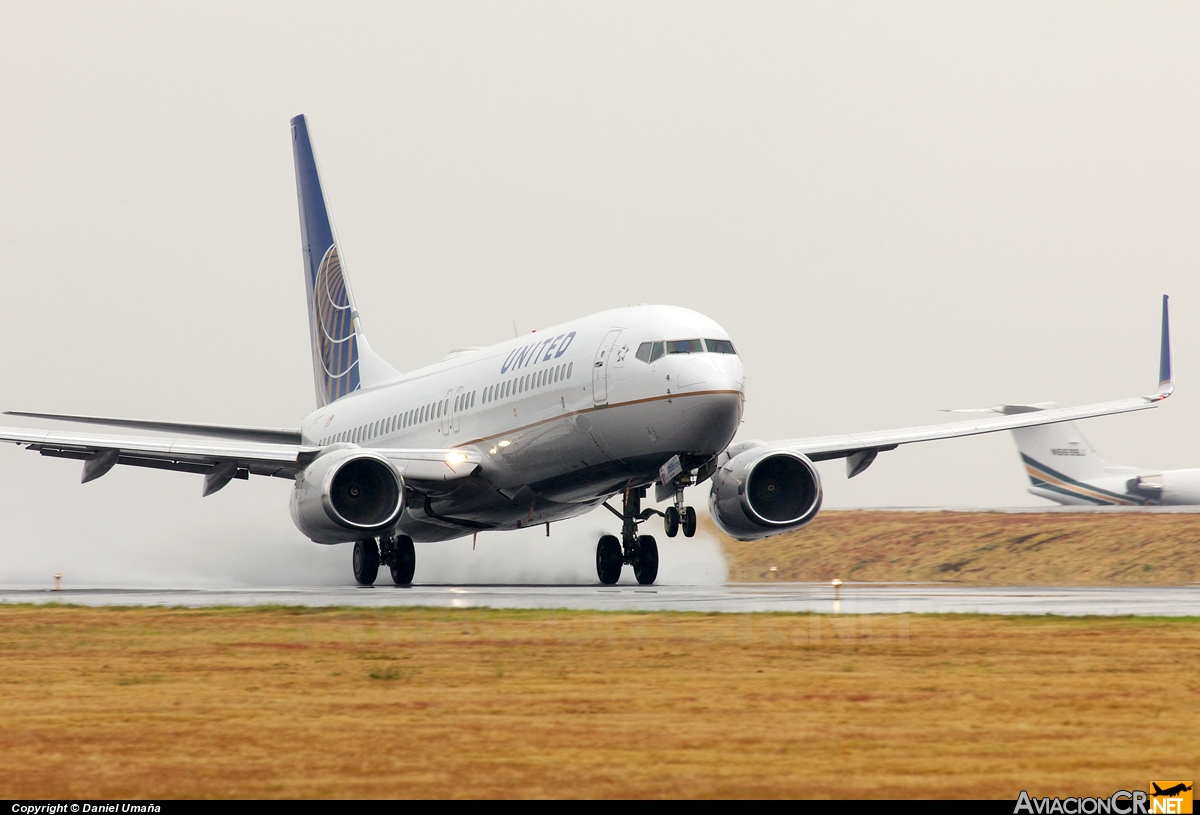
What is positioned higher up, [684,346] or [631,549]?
[684,346]

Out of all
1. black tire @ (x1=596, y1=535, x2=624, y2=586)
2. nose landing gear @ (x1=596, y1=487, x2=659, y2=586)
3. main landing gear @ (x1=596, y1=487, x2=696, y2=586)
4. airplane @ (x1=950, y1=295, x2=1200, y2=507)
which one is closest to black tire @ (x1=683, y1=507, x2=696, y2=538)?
main landing gear @ (x1=596, y1=487, x2=696, y2=586)

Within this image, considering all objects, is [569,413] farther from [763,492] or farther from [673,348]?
[763,492]

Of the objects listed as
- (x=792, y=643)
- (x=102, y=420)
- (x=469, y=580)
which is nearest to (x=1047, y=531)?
(x=469, y=580)

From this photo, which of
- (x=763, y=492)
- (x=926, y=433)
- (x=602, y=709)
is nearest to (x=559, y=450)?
(x=763, y=492)

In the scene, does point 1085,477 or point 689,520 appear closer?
point 689,520

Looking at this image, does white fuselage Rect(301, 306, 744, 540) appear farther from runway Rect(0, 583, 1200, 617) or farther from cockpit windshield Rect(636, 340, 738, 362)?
runway Rect(0, 583, 1200, 617)

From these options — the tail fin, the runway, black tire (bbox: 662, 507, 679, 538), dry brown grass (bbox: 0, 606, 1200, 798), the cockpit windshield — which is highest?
the tail fin

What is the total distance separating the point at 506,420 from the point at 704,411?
629 cm

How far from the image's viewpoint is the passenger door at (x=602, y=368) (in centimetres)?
2911

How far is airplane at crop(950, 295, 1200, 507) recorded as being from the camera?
7194 centimetres

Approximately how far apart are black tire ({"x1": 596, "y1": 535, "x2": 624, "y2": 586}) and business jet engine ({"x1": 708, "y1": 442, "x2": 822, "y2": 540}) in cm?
288

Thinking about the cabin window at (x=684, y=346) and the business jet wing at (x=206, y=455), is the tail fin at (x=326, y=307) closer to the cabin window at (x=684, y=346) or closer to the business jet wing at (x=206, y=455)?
the business jet wing at (x=206, y=455)

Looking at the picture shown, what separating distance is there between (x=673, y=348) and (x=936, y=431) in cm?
884

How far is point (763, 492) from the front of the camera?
31141 mm
